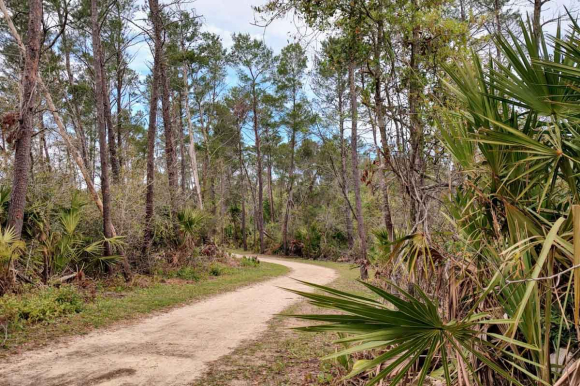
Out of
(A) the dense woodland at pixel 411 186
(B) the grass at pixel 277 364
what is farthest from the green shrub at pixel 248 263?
(B) the grass at pixel 277 364

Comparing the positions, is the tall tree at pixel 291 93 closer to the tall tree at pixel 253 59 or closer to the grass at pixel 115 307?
the tall tree at pixel 253 59

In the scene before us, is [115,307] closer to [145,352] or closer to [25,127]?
[145,352]

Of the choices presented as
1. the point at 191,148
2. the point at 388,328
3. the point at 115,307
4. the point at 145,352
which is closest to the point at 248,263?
the point at 191,148

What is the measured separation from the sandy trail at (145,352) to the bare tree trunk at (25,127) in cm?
346

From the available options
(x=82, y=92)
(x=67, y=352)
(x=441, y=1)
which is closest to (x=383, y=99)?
(x=441, y=1)

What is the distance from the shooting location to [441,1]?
512cm

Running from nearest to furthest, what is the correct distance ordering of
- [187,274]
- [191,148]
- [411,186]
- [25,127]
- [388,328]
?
1. [388,328]
2. [411,186]
3. [25,127]
4. [187,274]
5. [191,148]

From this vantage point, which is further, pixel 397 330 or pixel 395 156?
pixel 395 156

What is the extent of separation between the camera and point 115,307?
720 centimetres

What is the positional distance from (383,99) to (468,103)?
261 centimetres

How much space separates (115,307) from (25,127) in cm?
410

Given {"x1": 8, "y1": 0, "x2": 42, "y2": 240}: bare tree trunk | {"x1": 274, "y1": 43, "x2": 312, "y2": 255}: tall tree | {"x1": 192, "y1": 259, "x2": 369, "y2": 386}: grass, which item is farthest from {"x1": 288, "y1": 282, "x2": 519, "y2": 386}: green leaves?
{"x1": 274, "y1": 43, "x2": 312, "y2": 255}: tall tree

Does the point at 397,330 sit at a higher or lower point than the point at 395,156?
lower

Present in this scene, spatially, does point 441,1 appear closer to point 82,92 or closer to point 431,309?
point 431,309
